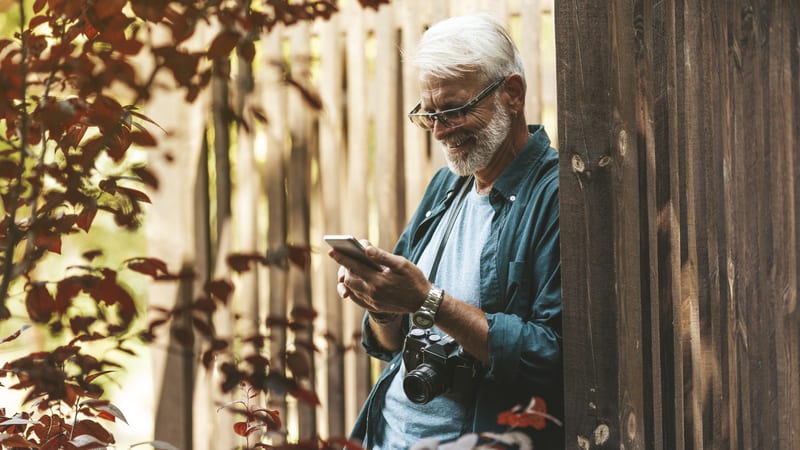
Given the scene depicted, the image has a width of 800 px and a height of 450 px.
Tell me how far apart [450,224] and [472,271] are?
0.21 m

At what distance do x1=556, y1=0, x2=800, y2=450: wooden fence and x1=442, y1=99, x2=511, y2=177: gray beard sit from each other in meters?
0.45

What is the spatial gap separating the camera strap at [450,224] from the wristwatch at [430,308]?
0.32 m

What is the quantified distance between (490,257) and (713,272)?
0.53 metres

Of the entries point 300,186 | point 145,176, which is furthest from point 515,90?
point 300,186

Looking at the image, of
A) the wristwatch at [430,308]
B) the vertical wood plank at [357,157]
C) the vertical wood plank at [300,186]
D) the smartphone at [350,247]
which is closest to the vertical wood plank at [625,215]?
the wristwatch at [430,308]

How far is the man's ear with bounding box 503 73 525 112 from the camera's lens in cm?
226

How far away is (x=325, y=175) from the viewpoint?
146 inches

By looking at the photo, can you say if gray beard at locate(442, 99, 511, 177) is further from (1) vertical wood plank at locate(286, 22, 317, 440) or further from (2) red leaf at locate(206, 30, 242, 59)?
(1) vertical wood plank at locate(286, 22, 317, 440)

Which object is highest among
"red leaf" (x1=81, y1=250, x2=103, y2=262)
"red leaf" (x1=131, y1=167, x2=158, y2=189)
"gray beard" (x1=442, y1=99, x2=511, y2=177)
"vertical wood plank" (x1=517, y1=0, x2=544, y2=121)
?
"vertical wood plank" (x1=517, y1=0, x2=544, y2=121)

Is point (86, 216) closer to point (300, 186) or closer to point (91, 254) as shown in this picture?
point (91, 254)

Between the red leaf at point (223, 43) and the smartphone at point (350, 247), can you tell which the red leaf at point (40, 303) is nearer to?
the red leaf at point (223, 43)

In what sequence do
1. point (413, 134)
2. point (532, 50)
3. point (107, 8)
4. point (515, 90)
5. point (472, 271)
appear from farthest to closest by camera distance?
point (413, 134), point (532, 50), point (515, 90), point (472, 271), point (107, 8)

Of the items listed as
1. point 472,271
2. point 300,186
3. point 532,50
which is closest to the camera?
point 472,271

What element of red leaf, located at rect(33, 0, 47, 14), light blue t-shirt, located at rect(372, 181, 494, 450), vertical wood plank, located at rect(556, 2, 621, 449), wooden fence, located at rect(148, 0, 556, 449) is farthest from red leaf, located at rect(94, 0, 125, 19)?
wooden fence, located at rect(148, 0, 556, 449)
